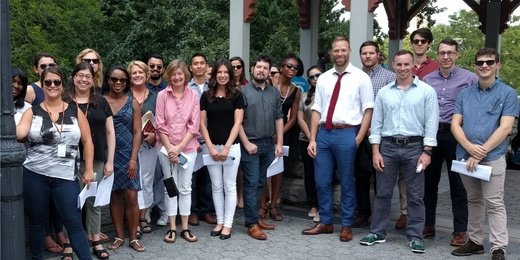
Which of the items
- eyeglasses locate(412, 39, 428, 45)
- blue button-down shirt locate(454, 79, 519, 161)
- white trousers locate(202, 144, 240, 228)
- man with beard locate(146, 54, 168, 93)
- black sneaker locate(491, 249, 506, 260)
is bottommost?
black sneaker locate(491, 249, 506, 260)

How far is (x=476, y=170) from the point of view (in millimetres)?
4746

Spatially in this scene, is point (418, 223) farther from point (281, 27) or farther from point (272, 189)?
point (281, 27)

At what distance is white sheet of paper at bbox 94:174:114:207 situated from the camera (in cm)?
476

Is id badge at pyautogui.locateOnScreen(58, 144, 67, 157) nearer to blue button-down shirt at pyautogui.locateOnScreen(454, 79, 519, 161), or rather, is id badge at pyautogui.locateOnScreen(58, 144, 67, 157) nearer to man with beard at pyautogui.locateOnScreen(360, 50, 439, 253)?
man with beard at pyautogui.locateOnScreen(360, 50, 439, 253)

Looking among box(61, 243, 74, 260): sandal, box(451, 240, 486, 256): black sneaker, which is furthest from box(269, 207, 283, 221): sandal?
box(61, 243, 74, 260): sandal

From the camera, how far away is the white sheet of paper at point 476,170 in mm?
4680

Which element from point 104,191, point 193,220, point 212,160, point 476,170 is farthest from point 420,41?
point 104,191

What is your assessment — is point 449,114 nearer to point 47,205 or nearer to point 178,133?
point 178,133

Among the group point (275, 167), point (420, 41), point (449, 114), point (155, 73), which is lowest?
point (275, 167)

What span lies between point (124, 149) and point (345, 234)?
230 centimetres

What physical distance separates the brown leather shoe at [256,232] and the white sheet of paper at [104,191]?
5.02 feet

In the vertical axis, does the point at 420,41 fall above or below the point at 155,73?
above

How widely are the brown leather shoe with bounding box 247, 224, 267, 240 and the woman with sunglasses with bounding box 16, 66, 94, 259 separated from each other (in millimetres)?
1773

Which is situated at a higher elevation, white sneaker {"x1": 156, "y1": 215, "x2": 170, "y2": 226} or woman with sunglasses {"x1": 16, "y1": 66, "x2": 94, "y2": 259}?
woman with sunglasses {"x1": 16, "y1": 66, "x2": 94, "y2": 259}
